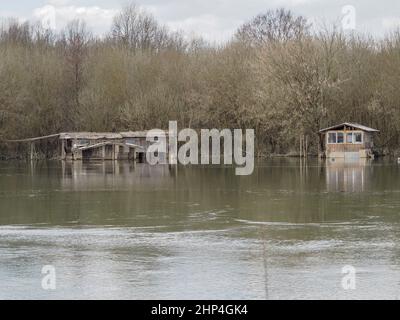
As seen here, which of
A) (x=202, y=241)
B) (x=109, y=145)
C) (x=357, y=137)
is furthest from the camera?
(x=109, y=145)

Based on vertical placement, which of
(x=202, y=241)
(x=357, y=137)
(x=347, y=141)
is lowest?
(x=202, y=241)

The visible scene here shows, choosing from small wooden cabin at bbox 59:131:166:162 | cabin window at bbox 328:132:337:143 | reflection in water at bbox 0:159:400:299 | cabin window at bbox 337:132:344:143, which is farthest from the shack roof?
reflection in water at bbox 0:159:400:299

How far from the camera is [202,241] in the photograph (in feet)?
57.2

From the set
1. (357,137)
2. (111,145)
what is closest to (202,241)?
(357,137)

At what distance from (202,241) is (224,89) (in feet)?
193

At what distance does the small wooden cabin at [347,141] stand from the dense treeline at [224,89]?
3.47m

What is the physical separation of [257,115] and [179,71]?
43.6 ft

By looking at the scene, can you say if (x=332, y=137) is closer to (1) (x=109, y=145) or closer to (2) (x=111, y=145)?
(2) (x=111, y=145)

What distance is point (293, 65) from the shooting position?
70.3 meters

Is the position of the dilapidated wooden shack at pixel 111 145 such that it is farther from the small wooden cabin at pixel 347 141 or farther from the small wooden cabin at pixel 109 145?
the small wooden cabin at pixel 347 141

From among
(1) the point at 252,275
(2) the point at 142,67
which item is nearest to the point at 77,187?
(1) the point at 252,275

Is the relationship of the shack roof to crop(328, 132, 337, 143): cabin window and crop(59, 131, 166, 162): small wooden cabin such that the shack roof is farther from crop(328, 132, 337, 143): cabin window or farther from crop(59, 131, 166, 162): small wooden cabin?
crop(328, 132, 337, 143): cabin window

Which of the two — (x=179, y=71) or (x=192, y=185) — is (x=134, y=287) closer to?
(x=192, y=185)

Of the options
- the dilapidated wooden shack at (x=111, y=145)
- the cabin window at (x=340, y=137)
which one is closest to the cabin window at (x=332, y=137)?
the cabin window at (x=340, y=137)
